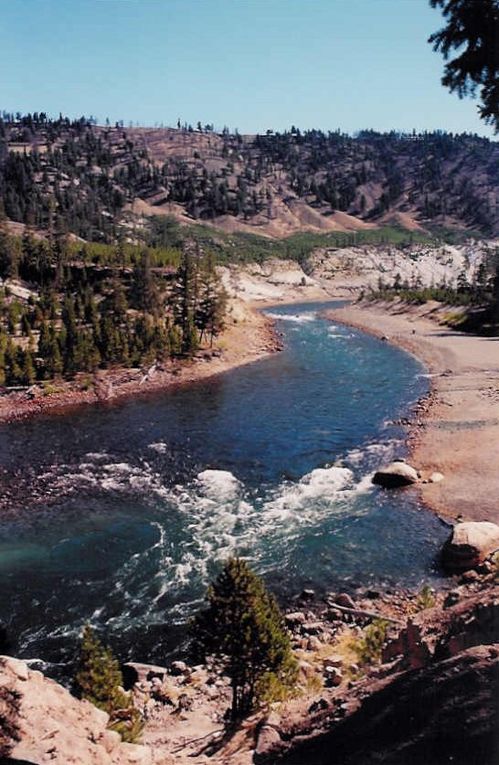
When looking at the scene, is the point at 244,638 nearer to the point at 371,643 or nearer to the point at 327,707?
the point at 327,707

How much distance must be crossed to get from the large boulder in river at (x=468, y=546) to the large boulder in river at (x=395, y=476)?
8.78 meters

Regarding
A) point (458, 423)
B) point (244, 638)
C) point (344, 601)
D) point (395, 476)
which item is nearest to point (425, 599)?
point (344, 601)

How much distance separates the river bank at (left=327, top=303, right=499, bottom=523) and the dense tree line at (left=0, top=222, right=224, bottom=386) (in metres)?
32.2

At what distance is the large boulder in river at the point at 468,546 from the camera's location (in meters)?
29.9

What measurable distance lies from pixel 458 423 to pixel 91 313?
5000 centimetres

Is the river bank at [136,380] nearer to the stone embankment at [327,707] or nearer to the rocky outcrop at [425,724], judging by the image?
the stone embankment at [327,707]

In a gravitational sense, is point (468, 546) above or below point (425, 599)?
above

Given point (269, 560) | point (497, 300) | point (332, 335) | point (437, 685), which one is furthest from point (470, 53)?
point (332, 335)

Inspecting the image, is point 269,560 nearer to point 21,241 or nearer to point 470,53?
point 470,53

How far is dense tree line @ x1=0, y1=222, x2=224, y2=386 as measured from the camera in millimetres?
66938

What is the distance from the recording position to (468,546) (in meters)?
30.0

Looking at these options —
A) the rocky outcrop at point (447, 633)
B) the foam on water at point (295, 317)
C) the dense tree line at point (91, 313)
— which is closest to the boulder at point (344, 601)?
the rocky outcrop at point (447, 633)

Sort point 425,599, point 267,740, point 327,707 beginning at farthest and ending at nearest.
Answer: point 425,599 < point 327,707 < point 267,740

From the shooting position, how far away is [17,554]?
3256cm
